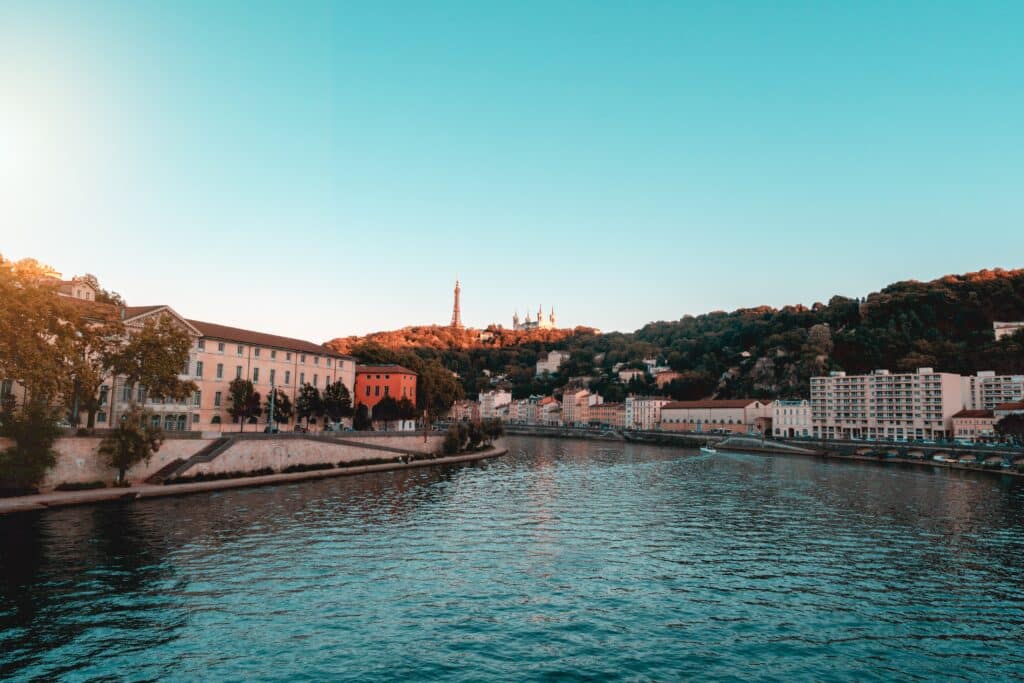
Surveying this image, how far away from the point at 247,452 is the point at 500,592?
38012 millimetres

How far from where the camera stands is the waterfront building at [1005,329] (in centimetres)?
14600

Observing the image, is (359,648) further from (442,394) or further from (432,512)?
(442,394)

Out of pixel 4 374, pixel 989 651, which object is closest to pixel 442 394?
pixel 4 374

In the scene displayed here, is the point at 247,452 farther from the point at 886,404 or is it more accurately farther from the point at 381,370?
the point at 886,404

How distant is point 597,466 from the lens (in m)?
80.0

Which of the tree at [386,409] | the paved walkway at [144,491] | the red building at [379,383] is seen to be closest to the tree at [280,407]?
the paved walkway at [144,491]

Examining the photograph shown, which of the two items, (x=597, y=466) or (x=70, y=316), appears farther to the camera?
(x=597, y=466)

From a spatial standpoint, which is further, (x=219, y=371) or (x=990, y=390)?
(x=990, y=390)

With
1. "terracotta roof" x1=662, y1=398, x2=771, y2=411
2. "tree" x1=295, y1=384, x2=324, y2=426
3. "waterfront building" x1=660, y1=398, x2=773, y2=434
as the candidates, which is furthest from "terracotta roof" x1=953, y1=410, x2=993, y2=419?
"tree" x1=295, y1=384, x2=324, y2=426

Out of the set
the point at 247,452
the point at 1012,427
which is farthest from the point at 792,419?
the point at 247,452

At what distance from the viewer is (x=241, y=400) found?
212 ft

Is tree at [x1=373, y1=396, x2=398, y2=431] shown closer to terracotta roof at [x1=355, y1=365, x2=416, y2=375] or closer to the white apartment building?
terracotta roof at [x1=355, y1=365, x2=416, y2=375]

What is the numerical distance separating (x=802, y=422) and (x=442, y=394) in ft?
301

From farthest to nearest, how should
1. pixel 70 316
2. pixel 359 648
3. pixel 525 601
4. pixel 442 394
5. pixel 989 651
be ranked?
1. pixel 442 394
2. pixel 70 316
3. pixel 525 601
4. pixel 989 651
5. pixel 359 648
